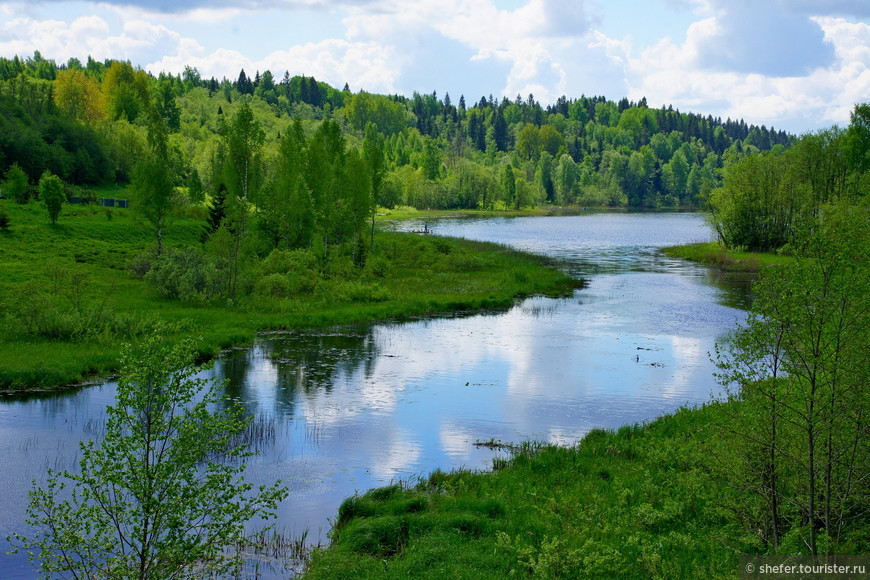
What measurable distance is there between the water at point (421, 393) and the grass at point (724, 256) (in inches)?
936

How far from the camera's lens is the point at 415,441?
24.6 m

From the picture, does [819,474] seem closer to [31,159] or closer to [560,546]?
[560,546]

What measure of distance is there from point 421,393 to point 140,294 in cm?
2403

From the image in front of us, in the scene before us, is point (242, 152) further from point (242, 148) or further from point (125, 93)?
point (125, 93)

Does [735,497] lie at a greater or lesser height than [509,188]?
lesser

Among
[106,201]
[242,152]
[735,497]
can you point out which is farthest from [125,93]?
[735,497]

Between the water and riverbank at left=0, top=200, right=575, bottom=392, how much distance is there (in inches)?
81.9

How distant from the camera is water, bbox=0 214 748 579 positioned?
71.4 ft

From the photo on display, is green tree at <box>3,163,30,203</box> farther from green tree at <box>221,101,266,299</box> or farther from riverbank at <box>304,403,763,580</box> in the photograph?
riverbank at <box>304,403,763,580</box>

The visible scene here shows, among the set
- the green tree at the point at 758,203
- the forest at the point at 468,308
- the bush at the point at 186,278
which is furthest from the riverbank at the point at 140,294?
the green tree at the point at 758,203

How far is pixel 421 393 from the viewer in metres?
30.5

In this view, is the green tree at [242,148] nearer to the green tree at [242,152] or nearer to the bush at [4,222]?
the green tree at [242,152]

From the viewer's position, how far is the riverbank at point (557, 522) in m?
14.1

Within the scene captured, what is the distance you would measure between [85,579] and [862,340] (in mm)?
14288
